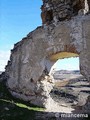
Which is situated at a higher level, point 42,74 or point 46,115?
point 42,74

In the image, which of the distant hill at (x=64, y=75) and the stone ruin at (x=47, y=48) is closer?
the stone ruin at (x=47, y=48)

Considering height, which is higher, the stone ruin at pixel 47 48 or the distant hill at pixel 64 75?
the distant hill at pixel 64 75

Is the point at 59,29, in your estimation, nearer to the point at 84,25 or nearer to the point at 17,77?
Result: the point at 84,25

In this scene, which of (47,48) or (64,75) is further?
(64,75)

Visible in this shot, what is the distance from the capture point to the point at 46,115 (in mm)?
8766

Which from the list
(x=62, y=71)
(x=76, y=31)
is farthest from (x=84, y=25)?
(x=62, y=71)

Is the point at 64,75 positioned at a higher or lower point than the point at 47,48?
higher

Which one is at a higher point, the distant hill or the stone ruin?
the distant hill

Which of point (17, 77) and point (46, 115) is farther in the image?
point (17, 77)

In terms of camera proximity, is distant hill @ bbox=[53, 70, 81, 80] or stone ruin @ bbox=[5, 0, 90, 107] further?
distant hill @ bbox=[53, 70, 81, 80]

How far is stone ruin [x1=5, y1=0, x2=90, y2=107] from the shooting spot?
28.7 ft

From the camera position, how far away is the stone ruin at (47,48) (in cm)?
875

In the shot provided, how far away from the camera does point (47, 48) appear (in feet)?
31.9

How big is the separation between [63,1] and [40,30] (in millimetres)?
1635
